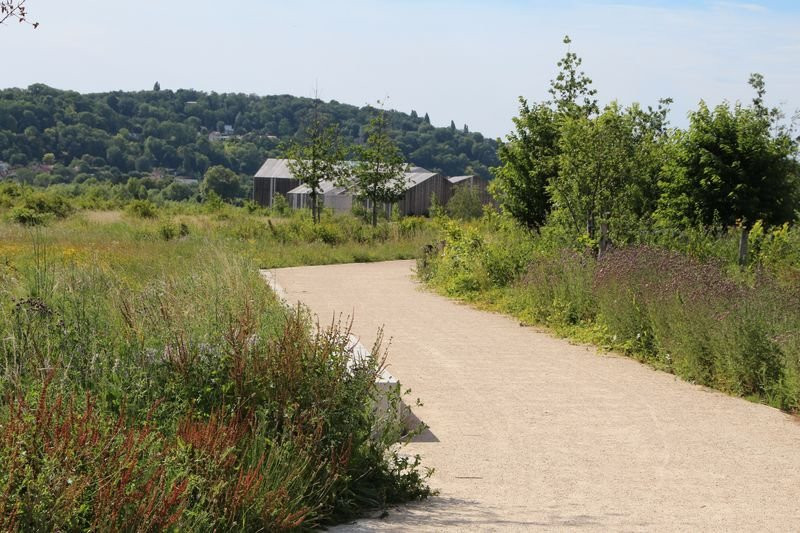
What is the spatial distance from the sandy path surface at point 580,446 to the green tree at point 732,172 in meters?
4.73

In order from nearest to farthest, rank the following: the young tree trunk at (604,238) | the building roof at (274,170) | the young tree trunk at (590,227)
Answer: the young tree trunk at (604,238)
the young tree trunk at (590,227)
the building roof at (274,170)

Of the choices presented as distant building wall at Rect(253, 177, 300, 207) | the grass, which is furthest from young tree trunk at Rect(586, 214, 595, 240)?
distant building wall at Rect(253, 177, 300, 207)

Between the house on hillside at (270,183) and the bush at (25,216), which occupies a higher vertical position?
the house on hillside at (270,183)

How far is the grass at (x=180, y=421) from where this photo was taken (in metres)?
4.40

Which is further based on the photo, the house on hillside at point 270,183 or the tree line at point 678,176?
the house on hillside at point 270,183

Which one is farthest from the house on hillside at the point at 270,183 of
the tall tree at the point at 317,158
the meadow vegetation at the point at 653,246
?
the meadow vegetation at the point at 653,246

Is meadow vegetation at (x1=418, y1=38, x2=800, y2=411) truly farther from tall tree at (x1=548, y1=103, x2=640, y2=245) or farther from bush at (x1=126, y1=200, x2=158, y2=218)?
bush at (x1=126, y1=200, x2=158, y2=218)

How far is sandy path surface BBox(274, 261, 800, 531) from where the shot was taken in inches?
231

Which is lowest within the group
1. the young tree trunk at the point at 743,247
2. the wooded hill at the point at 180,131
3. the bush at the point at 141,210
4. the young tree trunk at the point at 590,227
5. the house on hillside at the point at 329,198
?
the young tree trunk at the point at 743,247

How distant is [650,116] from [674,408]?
2116 cm

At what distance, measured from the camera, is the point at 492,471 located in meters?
6.86

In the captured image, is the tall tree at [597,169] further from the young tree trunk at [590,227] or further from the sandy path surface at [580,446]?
the sandy path surface at [580,446]

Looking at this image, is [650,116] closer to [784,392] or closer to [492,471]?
[784,392]

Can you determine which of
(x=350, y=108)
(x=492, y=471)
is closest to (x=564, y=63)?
(x=492, y=471)
